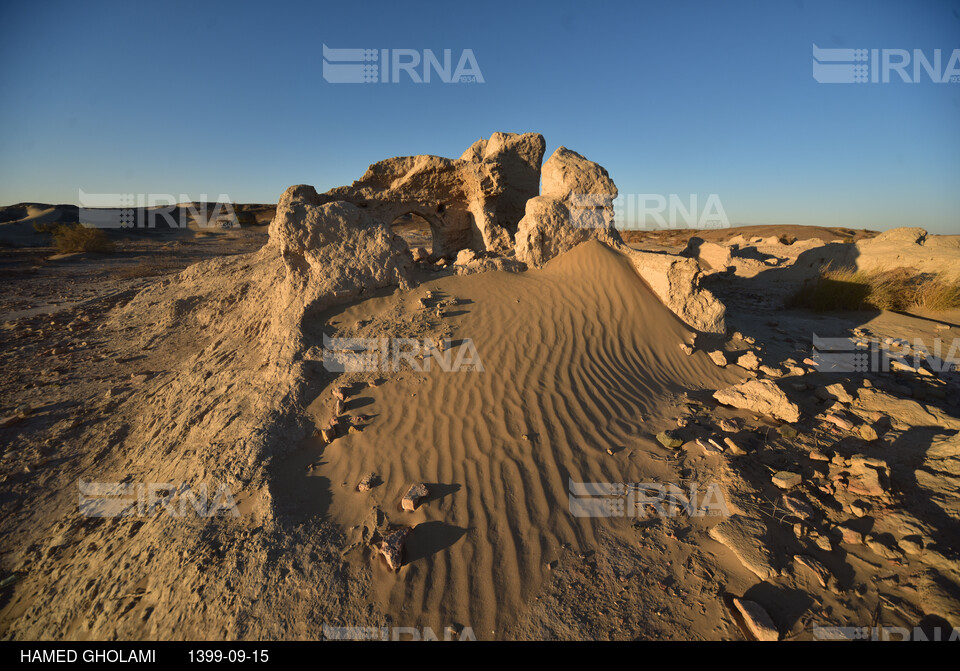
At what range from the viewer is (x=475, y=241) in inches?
350

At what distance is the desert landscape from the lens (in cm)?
245

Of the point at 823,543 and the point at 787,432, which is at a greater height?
the point at 787,432

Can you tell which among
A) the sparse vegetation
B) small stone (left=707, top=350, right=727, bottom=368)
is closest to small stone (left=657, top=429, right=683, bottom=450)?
small stone (left=707, top=350, right=727, bottom=368)

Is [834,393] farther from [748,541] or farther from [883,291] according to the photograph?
[883,291]

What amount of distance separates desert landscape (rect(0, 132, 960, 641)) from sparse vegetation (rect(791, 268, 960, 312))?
47 centimetres

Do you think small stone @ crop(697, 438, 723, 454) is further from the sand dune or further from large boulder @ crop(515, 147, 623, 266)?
large boulder @ crop(515, 147, 623, 266)

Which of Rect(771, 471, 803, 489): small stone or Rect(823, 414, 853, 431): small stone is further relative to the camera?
Rect(823, 414, 853, 431): small stone

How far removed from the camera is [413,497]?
308cm

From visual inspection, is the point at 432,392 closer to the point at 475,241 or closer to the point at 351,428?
the point at 351,428

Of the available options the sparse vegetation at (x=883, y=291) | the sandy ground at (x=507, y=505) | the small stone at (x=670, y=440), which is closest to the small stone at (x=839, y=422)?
the sandy ground at (x=507, y=505)

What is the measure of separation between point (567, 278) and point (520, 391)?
9.84ft

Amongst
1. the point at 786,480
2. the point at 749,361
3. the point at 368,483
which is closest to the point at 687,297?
the point at 749,361

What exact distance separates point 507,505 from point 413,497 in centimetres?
82

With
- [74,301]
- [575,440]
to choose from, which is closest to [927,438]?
[575,440]
